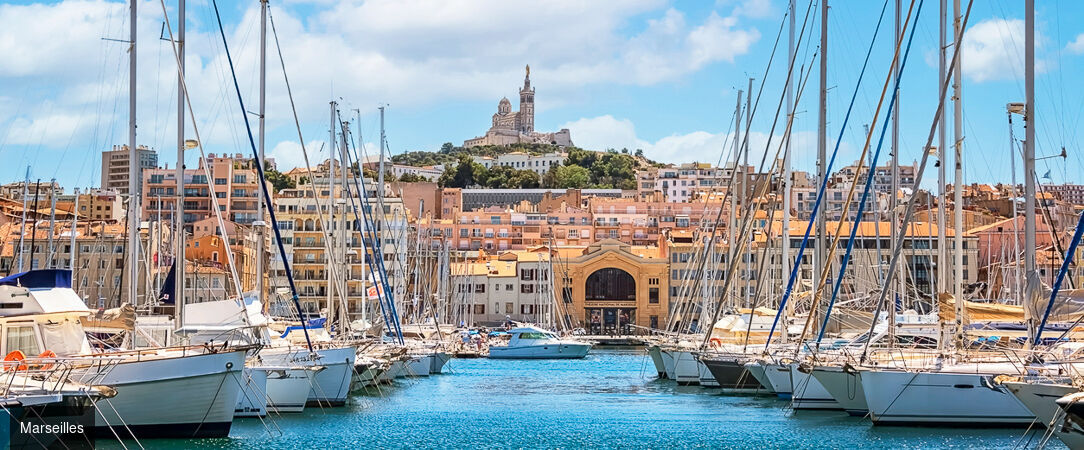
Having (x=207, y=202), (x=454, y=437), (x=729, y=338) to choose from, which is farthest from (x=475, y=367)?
(x=207, y=202)

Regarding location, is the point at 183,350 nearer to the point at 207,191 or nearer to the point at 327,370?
the point at 327,370

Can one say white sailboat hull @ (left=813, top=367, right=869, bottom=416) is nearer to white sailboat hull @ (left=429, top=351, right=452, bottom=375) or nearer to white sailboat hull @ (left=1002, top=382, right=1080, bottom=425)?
white sailboat hull @ (left=1002, top=382, right=1080, bottom=425)

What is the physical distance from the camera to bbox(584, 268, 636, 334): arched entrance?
418 ft

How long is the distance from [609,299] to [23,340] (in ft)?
340

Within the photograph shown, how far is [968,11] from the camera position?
2708 centimetres

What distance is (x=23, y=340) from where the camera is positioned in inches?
1016

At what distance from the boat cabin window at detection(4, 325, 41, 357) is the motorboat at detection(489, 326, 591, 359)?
59916mm

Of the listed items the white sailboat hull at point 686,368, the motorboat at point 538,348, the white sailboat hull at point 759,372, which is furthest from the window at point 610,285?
Answer: the white sailboat hull at point 759,372

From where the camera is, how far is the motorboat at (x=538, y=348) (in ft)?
279

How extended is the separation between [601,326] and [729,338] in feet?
261

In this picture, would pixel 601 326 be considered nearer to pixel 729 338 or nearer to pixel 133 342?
pixel 729 338

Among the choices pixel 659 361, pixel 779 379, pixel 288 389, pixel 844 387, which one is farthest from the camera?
pixel 659 361

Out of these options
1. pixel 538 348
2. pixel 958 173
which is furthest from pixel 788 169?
pixel 538 348

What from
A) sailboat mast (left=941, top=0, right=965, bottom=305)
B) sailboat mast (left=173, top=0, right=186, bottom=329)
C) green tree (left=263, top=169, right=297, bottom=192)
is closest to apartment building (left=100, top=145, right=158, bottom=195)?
green tree (left=263, top=169, right=297, bottom=192)
